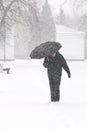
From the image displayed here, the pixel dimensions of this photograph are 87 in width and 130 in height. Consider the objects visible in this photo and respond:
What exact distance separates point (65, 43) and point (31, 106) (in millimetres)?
61220

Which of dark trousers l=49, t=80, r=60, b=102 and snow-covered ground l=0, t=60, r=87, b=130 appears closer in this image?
snow-covered ground l=0, t=60, r=87, b=130

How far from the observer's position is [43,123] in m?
10.7

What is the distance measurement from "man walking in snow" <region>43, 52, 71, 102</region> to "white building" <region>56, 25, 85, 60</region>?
5920cm

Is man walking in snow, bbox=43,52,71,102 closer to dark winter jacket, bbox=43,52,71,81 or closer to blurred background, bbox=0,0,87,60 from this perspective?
dark winter jacket, bbox=43,52,71,81

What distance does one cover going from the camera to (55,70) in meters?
14.7

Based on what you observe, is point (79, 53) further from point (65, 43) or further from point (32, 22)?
point (32, 22)

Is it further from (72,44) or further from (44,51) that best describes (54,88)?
(72,44)

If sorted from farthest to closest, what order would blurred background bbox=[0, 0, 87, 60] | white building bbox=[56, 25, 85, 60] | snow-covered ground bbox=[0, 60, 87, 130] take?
white building bbox=[56, 25, 85, 60]
blurred background bbox=[0, 0, 87, 60]
snow-covered ground bbox=[0, 60, 87, 130]

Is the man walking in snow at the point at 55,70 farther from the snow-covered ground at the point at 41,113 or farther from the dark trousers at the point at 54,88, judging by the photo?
the snow-covered ground at the point at 41,113

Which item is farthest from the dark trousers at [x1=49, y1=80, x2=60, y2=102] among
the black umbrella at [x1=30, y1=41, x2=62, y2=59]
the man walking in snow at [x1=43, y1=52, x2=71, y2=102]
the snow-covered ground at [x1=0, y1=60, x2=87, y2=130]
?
the black umbrella at [x1=30, y1=41, x2=62, y2=59]

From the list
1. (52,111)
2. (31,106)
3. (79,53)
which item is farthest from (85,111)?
(79,53)

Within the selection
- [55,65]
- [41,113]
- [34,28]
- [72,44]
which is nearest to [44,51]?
[55,65]

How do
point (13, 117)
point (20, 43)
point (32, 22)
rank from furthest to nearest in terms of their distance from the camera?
point (20, 43) < point (32, 22) < point (13, 117)

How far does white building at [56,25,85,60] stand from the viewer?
244 feet
